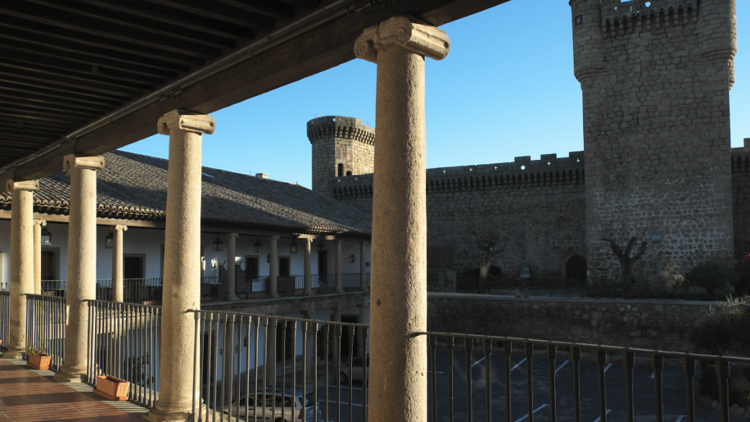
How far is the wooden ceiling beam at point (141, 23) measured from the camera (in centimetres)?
336

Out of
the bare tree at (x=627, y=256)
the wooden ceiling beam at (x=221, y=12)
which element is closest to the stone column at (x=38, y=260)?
the wooden ceiling beam at (x=221, y=12)

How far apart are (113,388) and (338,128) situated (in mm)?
30193

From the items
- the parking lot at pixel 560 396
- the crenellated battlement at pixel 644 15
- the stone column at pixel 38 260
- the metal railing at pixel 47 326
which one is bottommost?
the parking lot at pixel 560 396

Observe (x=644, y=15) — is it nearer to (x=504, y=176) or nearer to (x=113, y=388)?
(x=504, y=176)

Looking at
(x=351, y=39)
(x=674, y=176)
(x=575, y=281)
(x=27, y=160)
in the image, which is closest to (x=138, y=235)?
(x=27, y=160)

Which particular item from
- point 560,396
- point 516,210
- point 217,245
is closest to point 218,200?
point 217,245

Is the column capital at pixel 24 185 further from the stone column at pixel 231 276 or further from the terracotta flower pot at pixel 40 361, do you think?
the stone column at pixel 231 276

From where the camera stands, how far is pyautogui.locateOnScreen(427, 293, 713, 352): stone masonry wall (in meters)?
18.5

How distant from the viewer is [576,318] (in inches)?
792

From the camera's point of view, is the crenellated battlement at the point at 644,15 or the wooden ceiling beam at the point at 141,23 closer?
the wooden ceiling beam at the point at 141,23

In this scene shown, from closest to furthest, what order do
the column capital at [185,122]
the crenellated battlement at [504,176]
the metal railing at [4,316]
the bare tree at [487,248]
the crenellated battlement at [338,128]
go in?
the column capital at [185,122]
the metal railing at [4,316]
the bare tree at [487,248]
the crenellated battlement at [504,176]
the crenellated battlement at [338,128]

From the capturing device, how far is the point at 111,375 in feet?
18.3

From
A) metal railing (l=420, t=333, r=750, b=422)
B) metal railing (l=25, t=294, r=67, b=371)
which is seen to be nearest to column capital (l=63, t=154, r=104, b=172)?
metal railing (l=25, t=294, r=67, b=371)

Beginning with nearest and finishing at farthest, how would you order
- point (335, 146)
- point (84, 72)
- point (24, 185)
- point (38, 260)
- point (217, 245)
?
point (84, 72) < point (24, 185) < point (38, 260) < point (217, 245) < point (335, 146)
